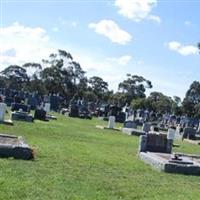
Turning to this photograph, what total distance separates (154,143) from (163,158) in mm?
2767

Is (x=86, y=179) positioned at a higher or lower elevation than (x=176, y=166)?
lower

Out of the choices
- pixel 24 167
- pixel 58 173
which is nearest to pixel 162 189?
pixel 58 173

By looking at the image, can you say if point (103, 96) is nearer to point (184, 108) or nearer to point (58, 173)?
point (184, 108)

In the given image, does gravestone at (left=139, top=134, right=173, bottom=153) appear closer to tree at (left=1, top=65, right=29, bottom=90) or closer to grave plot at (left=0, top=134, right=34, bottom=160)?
grave plot at (left=0, top=134, right=34, bottom=160)

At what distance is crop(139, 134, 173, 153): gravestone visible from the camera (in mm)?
17609

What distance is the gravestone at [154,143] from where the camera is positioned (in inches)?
693

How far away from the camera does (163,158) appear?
15.2 metres

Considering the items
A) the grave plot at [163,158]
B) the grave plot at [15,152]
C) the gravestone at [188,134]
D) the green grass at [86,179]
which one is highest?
the gravestone at [188,134]

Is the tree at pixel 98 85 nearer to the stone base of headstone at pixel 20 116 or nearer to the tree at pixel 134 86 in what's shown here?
the tree at pixel 134 86

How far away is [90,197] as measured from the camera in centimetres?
888

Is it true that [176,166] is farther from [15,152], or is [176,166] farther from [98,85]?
[98,85]

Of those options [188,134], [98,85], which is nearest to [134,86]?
[98,85]

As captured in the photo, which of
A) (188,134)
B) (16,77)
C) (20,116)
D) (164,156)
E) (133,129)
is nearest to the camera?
(164,156)

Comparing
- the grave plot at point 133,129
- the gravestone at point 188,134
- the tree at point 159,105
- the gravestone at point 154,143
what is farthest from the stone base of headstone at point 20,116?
the tree at point 159,105
